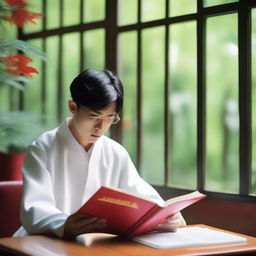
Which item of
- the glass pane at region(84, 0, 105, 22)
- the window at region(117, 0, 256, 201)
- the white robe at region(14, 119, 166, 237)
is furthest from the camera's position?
the glass pane at region(84, 0, 105, 22)

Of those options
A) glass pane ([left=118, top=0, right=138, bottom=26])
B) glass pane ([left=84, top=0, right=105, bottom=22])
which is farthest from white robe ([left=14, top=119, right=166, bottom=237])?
glass pane ([left=84, top=0, right=105, bottom=22])

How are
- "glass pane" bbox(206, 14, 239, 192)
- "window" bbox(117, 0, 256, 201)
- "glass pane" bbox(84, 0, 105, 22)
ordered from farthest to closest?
"glass pane" bbox(84, 0, 105, 22) → "glass pane" bbox(206, 14, 239, 192) → "window" bbox(117, 0, 256, 201)

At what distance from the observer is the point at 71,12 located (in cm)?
410

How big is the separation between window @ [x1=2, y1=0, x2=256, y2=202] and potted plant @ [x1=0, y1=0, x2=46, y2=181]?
37 centimetres

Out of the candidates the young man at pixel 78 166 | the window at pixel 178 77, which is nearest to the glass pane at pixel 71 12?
the window at pixel 178 77

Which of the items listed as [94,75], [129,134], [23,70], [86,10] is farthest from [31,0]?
[94,75]

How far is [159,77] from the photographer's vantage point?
3574 millimetres

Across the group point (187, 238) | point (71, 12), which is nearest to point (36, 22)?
point (71, 12)

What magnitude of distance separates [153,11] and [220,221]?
1290 mm

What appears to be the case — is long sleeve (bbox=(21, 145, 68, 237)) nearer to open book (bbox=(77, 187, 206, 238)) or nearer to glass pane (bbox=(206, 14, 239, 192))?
open book (bbox=(77, 187, 206, 238))

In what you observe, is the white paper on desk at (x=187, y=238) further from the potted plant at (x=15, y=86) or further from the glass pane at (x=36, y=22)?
the glass pane at (x=36, y=22)

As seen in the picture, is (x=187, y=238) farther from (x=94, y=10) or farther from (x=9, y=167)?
(x=94, y=10)

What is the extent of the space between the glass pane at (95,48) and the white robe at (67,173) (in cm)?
116

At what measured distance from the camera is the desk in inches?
80.8
